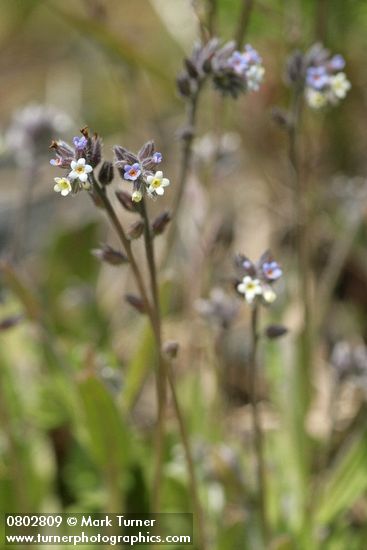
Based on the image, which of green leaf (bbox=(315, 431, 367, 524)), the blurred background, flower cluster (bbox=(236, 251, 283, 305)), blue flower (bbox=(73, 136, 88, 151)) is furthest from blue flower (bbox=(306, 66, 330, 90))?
green leaf (bbox=(315, 431, 367, 524))

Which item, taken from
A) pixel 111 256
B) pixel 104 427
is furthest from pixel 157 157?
pixel 104 427

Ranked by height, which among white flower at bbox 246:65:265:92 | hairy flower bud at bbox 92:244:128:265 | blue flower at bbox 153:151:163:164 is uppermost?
white flower at bbox 246:65:265:92

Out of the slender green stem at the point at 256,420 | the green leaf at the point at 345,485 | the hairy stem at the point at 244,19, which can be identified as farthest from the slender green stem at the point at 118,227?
the green leaf at the point at 345,485

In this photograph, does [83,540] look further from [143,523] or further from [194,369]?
[194,369]

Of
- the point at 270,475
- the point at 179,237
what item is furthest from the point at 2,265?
the point at 179,237

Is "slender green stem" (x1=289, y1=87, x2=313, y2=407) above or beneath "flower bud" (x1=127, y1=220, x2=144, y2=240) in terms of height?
above

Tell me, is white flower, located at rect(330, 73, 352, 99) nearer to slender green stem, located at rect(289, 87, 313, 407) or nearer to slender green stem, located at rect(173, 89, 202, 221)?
slender green stem, located at rect(289, 87, 313, 407)

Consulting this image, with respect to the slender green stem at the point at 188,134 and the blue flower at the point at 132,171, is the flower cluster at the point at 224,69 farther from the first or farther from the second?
the blue flower at the point at 132,171

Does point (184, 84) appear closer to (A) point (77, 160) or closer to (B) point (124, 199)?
(B) point (124, 199)
